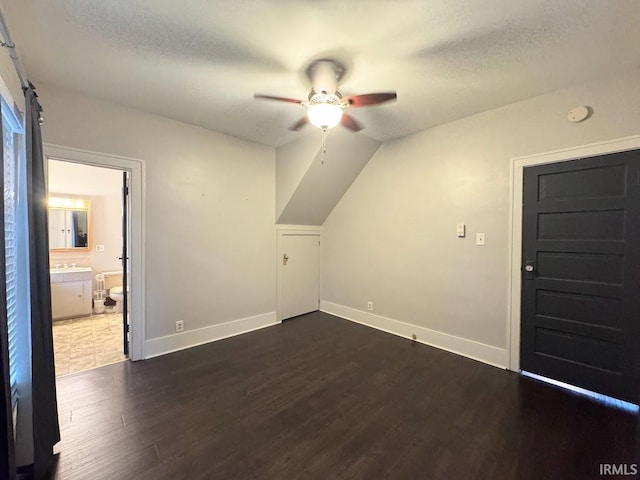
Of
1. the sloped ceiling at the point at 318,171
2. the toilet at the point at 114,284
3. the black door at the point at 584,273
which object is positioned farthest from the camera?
the toilet at the point at 114,284

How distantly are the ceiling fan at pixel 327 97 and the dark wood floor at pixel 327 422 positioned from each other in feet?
7.07

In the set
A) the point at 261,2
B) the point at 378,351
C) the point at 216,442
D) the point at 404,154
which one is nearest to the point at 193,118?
the point at 261,2

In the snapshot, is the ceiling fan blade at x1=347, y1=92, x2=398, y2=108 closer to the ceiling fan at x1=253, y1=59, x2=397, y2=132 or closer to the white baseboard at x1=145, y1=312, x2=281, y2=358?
the ceiling fan at x1=253, y1=59, x2=397, y2=132

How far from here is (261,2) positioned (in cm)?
143

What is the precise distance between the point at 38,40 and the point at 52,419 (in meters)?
2.33

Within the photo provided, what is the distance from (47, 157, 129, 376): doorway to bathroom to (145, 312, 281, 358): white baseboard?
0.73 m

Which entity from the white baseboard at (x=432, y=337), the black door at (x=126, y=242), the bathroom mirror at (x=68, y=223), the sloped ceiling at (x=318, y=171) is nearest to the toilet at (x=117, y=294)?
the bathroom mirror at (x=68, y=223)

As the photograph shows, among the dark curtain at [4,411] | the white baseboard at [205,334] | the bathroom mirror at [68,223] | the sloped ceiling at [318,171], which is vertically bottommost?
the white baseboard at [205,334]

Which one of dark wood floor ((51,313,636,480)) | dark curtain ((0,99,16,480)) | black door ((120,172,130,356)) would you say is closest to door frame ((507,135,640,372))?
dark wood floor ((51,313,636,480))

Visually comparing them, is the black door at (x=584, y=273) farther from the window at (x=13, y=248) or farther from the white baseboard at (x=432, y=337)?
the window at (x=13, y=248)

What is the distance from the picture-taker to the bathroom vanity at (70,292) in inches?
156

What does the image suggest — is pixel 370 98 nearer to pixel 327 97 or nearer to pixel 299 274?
pixel 327 97

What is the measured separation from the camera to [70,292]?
13.3 ft

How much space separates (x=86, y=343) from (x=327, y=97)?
148 inches
